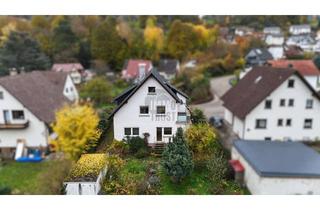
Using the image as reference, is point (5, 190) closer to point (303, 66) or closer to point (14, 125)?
point (14, 125)

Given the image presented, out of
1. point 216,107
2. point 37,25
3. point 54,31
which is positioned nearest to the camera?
point 216,107

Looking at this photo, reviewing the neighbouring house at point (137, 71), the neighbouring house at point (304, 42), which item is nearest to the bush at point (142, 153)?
the neighbouring house at point (137, 71)

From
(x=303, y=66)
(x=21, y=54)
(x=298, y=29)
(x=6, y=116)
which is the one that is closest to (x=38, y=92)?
(x=6, y=116)

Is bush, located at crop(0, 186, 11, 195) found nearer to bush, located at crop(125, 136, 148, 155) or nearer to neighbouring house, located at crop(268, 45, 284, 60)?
bush, located at crop(125, 136, 148, 155)

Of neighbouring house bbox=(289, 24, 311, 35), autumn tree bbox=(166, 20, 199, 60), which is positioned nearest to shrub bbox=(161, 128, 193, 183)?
autumn tree bbox=(166, 20, 199, 60)

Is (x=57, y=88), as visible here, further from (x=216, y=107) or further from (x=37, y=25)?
(x=37, y=25)
